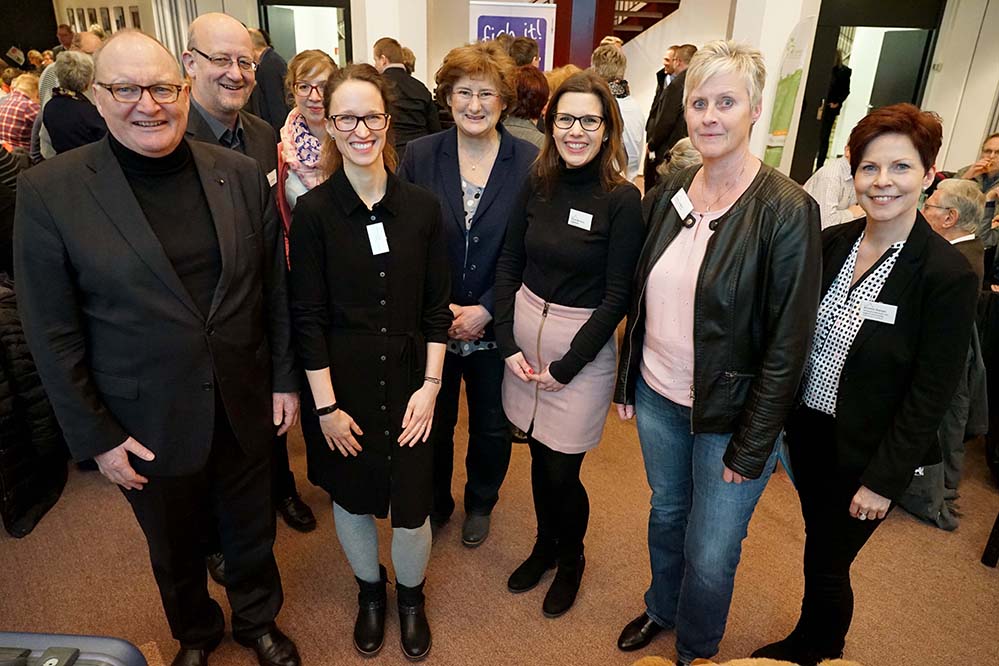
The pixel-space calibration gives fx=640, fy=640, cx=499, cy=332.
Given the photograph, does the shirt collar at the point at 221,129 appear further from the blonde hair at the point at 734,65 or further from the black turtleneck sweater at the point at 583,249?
the blonde hair at the point at 734,65

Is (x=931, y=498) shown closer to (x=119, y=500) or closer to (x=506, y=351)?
(x=506, y=351)

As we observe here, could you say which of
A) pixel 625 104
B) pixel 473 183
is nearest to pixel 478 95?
pixel 473 183

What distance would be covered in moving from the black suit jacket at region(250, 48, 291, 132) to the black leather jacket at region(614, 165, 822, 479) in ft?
8.85

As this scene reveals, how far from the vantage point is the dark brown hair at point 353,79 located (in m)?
1.67

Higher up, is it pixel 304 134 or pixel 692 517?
pixel 304 134

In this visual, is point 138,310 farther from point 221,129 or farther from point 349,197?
point 221,129

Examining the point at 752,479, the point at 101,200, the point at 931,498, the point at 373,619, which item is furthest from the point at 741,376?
the point at 931,498

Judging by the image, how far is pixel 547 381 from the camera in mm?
1971

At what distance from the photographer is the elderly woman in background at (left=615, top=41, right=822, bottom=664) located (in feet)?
4.83

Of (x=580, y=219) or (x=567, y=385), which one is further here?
(x=567, y=385)

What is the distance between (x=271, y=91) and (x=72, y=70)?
42.8 inches

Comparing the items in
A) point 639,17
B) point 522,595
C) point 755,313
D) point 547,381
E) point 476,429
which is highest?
point 639,17

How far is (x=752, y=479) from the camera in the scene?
1.63 metres

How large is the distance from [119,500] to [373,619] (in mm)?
1509
